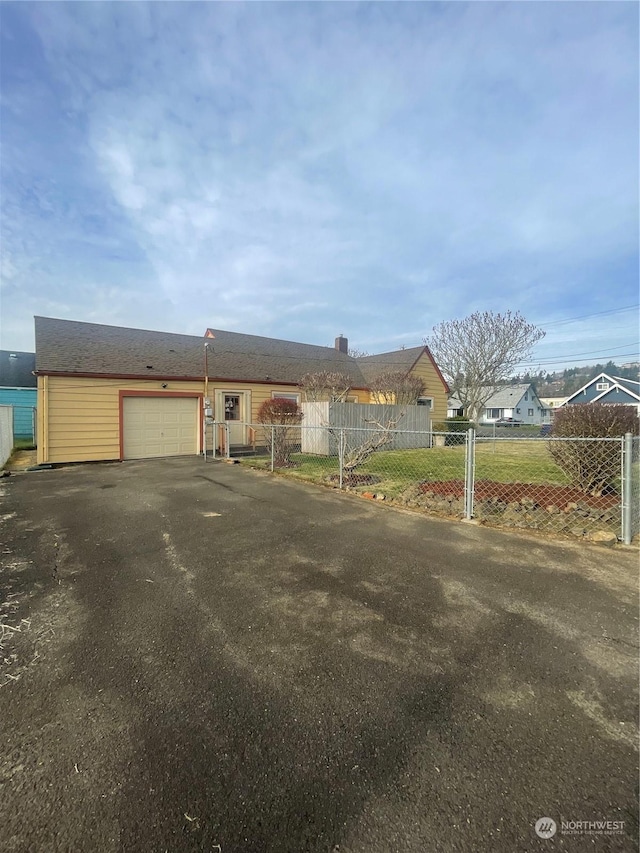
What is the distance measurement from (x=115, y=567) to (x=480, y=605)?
3.70 metres

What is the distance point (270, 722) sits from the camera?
77.9 inches

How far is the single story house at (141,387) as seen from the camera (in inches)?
460

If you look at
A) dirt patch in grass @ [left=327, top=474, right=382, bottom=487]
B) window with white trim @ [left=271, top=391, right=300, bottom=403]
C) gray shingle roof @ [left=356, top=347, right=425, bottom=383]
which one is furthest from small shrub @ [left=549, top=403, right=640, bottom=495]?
gray shingle roof @ [left=356, top=347, right=425, bottom=383]

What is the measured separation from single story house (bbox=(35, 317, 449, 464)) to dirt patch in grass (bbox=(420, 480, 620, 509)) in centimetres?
778

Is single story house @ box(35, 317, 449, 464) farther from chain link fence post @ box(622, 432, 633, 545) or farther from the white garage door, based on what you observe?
chain link fence post @ box(622, 432, 633, 545)

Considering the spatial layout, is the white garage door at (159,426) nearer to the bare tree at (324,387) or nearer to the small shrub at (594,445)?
the bare tree at (324,387)

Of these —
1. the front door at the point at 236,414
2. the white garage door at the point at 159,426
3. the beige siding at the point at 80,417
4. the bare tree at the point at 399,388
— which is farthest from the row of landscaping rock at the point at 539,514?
the bare tree at the point at 399,388

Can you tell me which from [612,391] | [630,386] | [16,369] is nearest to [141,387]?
[16,369]

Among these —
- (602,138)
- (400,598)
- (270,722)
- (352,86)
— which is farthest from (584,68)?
(270,722)

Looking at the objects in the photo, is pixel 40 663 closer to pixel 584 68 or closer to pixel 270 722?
pixel 270 722

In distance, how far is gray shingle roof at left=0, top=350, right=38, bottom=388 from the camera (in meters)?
22.2

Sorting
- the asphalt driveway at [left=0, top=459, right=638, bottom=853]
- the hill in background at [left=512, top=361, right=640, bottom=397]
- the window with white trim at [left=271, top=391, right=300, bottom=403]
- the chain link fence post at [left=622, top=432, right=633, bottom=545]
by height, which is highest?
the hill in background at [left=512, top=361, right=640, bottom=397]

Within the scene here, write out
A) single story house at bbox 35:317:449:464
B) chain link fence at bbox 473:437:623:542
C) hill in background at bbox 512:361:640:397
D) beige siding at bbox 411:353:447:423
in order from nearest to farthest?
chain link fence at bbox 473:437:623:542 < single story house at bbox 35:317:449:464 < beige siding at bbox 411:353:447:423 < hill in background at bbox 512:361:640:397

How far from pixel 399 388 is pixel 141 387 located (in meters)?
10.8
